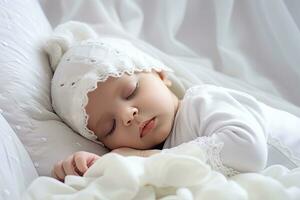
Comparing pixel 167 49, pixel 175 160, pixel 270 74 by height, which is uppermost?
pixel 175 160

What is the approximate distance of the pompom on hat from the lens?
114 cm

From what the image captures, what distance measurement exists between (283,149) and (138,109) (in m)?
0.30

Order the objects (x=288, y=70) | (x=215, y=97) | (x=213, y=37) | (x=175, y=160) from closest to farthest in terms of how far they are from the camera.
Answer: (x=175, y=160) → (x=215, y=97) → (x=288, y=70) → (x=213, y=37)

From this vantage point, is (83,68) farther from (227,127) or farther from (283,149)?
(283,149)

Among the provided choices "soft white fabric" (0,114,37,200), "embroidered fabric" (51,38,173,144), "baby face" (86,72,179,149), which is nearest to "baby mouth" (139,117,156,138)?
"baby face" (86,72,179,149)

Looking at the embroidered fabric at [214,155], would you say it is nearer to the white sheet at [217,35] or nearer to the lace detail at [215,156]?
the lace detail at [215,156]

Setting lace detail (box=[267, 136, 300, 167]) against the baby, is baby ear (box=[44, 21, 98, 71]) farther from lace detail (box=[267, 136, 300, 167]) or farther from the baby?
lace detail (box=[267, 136, 300, 167])

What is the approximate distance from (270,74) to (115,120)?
62 cm

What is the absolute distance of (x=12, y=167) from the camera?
94 centimetres

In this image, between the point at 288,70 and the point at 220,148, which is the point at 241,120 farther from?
the point at 288,70

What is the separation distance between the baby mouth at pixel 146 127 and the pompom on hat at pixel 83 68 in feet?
0.37

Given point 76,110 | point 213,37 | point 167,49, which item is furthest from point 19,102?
point 213,37

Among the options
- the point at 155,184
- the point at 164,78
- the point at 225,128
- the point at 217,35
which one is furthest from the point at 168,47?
the point at 155,184

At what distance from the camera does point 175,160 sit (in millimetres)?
896
